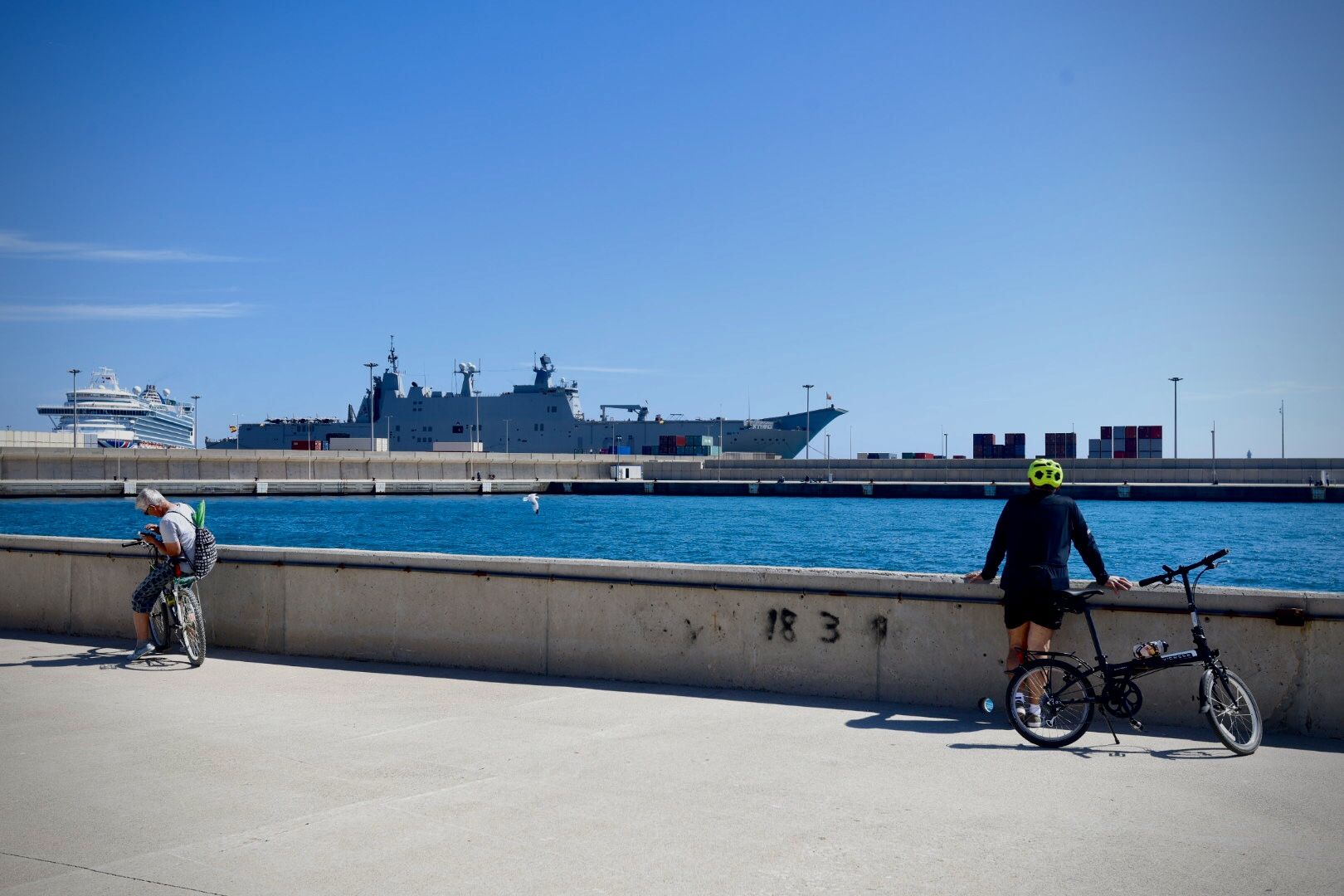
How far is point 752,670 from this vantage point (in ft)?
30.1

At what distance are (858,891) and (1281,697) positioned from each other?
4.59 meters

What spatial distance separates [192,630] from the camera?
1026cm

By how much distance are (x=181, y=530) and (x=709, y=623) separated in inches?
204

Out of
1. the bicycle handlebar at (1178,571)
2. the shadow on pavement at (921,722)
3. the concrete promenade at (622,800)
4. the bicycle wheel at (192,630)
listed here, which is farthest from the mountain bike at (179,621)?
the bicycle handlebar at (1178,571)

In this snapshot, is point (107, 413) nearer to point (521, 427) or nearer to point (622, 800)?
point (521, 427)

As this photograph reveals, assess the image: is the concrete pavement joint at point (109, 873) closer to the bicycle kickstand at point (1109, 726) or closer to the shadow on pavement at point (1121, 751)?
the shadow on pavement at point (1121, 751)

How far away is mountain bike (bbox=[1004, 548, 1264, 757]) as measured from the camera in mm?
7023

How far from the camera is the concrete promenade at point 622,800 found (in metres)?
4.91

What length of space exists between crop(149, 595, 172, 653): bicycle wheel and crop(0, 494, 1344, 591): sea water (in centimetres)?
1916

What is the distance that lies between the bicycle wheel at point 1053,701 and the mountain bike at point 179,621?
731 cm

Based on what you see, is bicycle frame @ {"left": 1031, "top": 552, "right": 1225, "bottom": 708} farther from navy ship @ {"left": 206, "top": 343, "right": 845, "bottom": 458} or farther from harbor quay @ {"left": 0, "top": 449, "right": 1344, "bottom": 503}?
navy ship @ {"left": 206, "top": 343, "right": 845, "bottom": 458}

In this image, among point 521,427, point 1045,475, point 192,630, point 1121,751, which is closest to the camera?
point 1121,751

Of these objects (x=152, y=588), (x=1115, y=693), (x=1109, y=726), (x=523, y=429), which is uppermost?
(x=523, y=429)

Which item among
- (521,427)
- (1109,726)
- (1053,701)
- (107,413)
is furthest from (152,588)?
(107,413)
